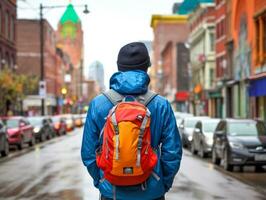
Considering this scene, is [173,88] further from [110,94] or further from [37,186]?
[110,94]

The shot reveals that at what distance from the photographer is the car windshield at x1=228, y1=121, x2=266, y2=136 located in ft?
69.4

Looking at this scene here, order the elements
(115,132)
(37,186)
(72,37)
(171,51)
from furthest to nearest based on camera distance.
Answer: (72,37) → (171,51) → (37,186) → (115,132)

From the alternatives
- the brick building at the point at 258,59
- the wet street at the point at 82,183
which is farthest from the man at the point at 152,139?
the brick building at the point at 258,59

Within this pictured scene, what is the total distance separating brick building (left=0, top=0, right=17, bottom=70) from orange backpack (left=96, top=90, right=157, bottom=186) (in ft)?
169

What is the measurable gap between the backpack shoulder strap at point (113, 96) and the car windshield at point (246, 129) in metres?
16.6

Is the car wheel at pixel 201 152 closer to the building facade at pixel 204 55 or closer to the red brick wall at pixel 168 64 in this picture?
the building facade at pixel 204 55

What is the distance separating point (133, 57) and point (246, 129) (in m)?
16.9

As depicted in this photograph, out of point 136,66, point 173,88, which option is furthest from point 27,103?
point 136,66

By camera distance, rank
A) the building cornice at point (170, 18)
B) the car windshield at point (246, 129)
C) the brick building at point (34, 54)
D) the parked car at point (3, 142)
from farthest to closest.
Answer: the building cornice at point (170, 18) < the brick building at point (34, 54) < the parked car at point (3, 142) < the car windshield at point (246, 129)

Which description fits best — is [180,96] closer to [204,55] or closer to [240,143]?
[204,55]

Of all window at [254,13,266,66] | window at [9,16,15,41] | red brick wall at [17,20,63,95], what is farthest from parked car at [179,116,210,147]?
red brick wall at [17,20,63,95]

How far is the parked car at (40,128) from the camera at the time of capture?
4119 centimetres

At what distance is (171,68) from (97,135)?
364 feet

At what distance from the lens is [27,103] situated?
92062 mm
